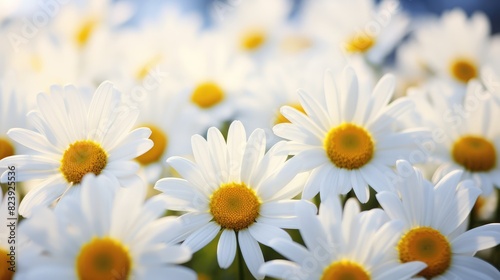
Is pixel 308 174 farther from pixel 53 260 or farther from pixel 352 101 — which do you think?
pixel 53 260

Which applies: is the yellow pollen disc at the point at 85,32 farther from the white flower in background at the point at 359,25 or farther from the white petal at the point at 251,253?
the white petal at the point at 251,253

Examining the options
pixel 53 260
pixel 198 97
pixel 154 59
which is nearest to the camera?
pixel 53 260

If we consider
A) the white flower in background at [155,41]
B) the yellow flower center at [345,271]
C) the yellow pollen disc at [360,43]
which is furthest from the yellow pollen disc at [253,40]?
the yellow flower center at [345,271]

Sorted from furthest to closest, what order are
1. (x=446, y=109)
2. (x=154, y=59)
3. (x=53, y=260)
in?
(x=154, y=59), (x=446, y=109), (x=53, y=260)

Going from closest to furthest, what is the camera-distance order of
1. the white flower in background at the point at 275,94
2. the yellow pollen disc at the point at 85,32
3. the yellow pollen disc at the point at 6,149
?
the yellow pollen disc at the point at 6,149, the white flower in background at the point at 275,94, the yellow pollen disc at the point at 85,32

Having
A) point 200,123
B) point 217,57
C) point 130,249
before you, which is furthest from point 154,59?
point 130,249

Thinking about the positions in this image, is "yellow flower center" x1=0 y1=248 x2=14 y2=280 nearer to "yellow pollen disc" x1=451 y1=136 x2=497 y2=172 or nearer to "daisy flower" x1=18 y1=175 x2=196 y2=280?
"daisy flower" x1=18 y1=175 x2=196 y2=280

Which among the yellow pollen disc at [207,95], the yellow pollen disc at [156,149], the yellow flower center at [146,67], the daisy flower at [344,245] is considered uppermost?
the yellow flower center at [146,67]
